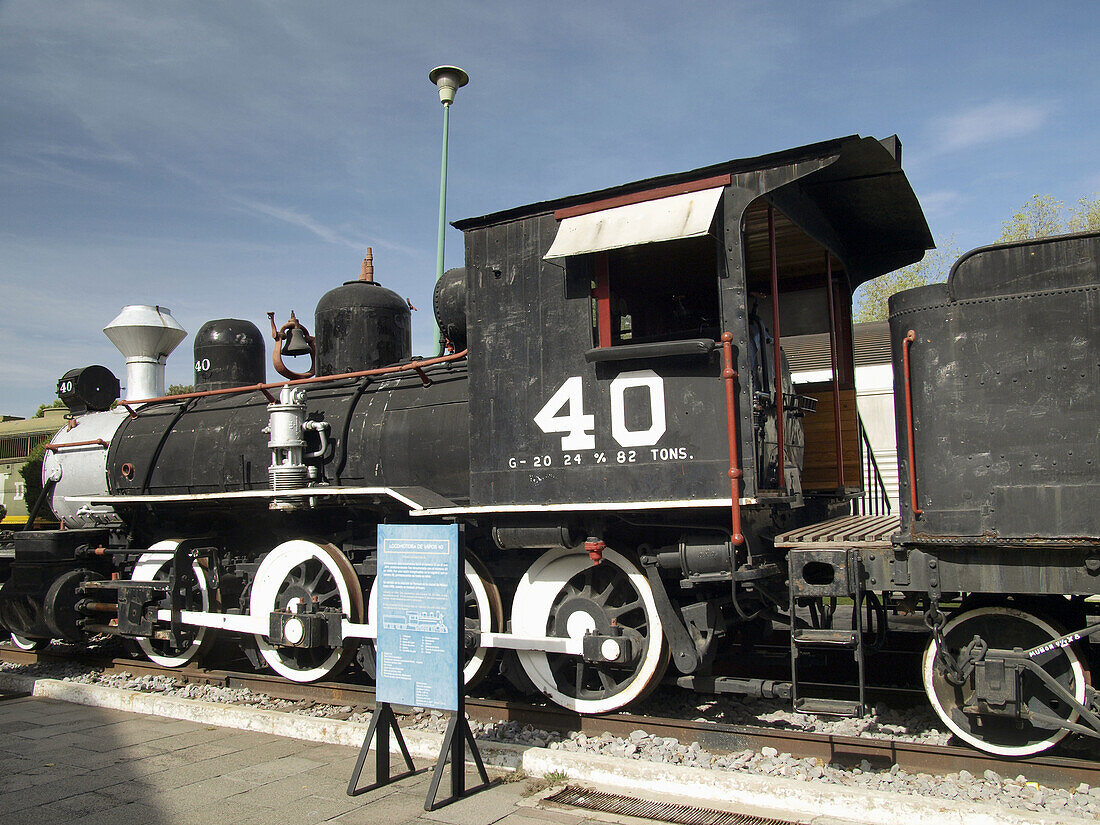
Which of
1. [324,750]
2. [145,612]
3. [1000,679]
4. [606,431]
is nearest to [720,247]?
[606,431]

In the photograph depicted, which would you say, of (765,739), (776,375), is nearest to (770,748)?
(765,739)

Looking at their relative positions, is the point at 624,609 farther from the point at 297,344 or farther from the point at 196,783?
the point at 297,344

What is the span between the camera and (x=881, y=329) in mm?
20188

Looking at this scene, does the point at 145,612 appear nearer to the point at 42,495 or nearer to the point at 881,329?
the point at 42,495

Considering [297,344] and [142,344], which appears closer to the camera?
[297,344]

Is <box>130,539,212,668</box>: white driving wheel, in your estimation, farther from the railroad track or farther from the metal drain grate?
the metal drain grate

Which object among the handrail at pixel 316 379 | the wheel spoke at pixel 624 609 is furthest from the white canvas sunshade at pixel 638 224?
the wheel spoke at pixel 624 609

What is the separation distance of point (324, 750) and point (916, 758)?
12.0ft

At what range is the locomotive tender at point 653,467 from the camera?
4410mm

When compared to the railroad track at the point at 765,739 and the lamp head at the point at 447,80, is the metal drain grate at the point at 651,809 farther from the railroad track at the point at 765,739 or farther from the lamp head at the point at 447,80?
the lamp head at the point at 447,80

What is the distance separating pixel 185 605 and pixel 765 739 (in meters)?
5.34

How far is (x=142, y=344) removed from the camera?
999 centimetres

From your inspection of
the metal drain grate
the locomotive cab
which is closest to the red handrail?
the locomotive cab

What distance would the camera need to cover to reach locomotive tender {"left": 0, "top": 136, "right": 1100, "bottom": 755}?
4.41 metres
